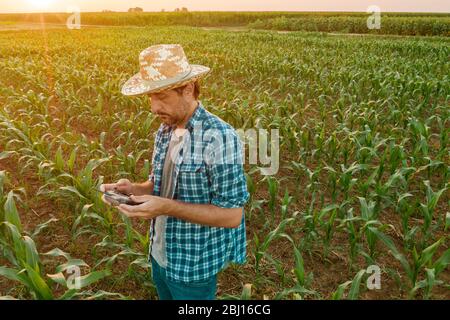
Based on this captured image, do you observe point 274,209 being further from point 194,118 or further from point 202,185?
point 194,118

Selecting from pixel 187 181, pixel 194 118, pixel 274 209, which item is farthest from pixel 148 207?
pixel 274 209

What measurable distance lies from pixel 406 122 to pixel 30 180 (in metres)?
6.31

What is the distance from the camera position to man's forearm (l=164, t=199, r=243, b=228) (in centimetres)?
190

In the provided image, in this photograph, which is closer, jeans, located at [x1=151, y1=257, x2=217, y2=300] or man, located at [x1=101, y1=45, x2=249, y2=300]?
man, located at [x1=101, y1=45, x2=249, y2=300]

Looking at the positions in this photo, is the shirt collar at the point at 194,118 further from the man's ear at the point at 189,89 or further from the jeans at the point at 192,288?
the jeans at the point at 192,288

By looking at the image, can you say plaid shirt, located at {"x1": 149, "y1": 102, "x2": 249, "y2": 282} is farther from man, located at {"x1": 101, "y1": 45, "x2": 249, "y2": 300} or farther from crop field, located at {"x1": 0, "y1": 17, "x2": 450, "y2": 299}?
crop field, located at {"x1": 0, "y1": 17, "x2": 450, "y2": 299}

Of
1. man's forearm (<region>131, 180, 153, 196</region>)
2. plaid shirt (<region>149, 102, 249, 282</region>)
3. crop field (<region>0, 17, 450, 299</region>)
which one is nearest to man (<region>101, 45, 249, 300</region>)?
plaid shirt (<region>149, 102, 249, 282</region>)

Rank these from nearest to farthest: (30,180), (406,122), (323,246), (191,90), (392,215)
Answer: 1. (191,90)
2. (323,246)
3. (392,215)
4. (30,180)
5. (406,122)

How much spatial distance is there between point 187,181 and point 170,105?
1.31 feet

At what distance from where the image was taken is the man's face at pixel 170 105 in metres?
1.96
